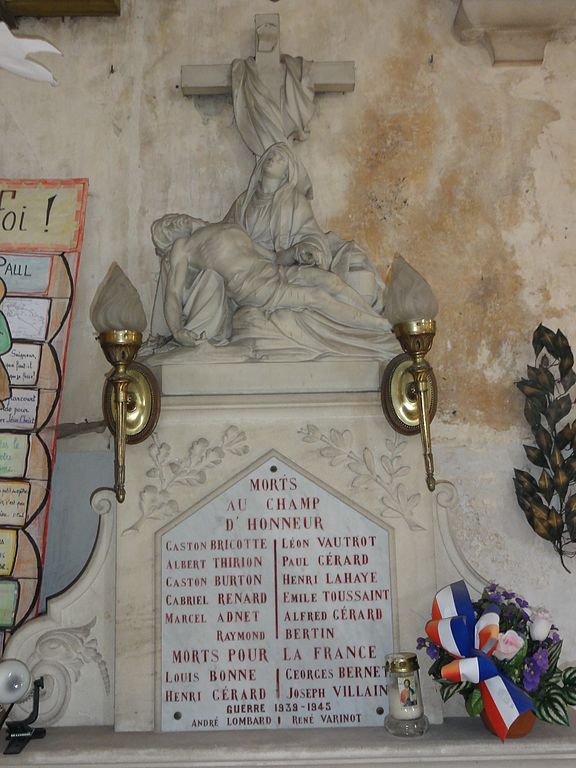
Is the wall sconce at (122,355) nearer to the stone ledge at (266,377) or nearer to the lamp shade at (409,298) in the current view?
the stone ledge at (266,377)

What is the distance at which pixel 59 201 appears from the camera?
385 cm

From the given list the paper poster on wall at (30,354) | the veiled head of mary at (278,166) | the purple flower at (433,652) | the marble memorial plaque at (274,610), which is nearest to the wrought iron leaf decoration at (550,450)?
the marble memorial plaque at (274,610)

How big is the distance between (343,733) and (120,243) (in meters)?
2.13

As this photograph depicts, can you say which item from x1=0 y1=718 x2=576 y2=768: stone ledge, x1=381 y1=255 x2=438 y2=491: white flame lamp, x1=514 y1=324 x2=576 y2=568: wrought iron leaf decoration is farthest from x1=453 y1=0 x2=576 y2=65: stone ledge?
x1=0 y1=718 x2=576 y2=768: stone ledge

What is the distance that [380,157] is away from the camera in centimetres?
399

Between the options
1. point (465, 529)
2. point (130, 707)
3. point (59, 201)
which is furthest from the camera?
point (59, 201)

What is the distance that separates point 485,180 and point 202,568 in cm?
208

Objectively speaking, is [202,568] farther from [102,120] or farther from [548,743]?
[102,120]

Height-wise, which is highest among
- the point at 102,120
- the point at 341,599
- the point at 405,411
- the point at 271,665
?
the point at 102,120

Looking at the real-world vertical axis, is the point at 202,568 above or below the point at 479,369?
below

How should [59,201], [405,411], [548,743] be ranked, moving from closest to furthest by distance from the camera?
1. [548,743]
2. [405,411]
3. [59,201]

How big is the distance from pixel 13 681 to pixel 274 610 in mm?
791

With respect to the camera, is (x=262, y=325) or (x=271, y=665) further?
(x=262, y=325)

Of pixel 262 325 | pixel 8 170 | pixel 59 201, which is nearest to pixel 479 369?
pixel 262 325
